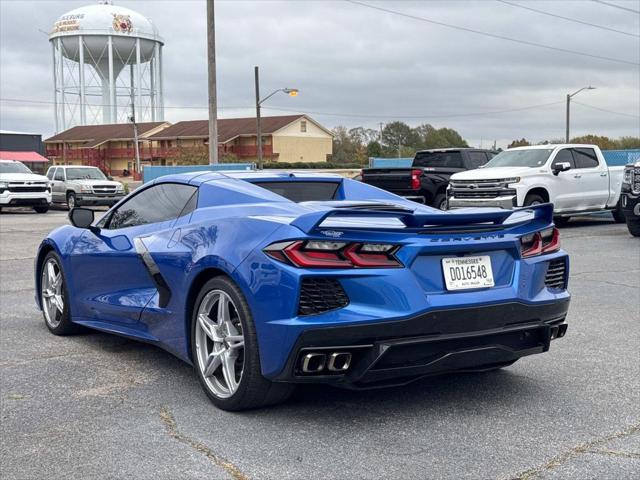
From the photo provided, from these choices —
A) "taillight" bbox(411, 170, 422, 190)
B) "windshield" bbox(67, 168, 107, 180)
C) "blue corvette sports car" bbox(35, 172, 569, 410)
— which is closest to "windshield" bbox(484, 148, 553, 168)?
"taillight" bbox(411, 170, 422, 190)

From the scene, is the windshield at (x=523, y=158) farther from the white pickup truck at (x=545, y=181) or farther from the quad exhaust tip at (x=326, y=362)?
the quad exhaust tip at (x=326, y=362)

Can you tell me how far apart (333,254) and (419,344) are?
65cm

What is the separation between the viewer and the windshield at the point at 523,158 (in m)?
17.6

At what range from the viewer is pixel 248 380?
13.9ft

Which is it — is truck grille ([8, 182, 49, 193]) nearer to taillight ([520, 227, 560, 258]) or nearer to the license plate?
taillight ([520, 227, 560, 258])

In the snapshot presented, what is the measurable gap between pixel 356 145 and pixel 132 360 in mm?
97117

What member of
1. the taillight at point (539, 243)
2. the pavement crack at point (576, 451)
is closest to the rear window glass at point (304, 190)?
the taillight at point (539, 243)

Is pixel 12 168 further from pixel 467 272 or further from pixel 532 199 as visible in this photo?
pixel 467 272

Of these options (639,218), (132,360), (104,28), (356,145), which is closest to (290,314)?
(132,360)

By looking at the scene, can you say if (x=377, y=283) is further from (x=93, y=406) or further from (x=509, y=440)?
(x=93, y=406)

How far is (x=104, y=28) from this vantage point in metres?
76.4

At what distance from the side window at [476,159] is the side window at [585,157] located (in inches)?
119

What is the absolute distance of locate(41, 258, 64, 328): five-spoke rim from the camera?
21.9 ft

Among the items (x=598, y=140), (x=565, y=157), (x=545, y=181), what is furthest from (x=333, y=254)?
(x=598, y=140)
